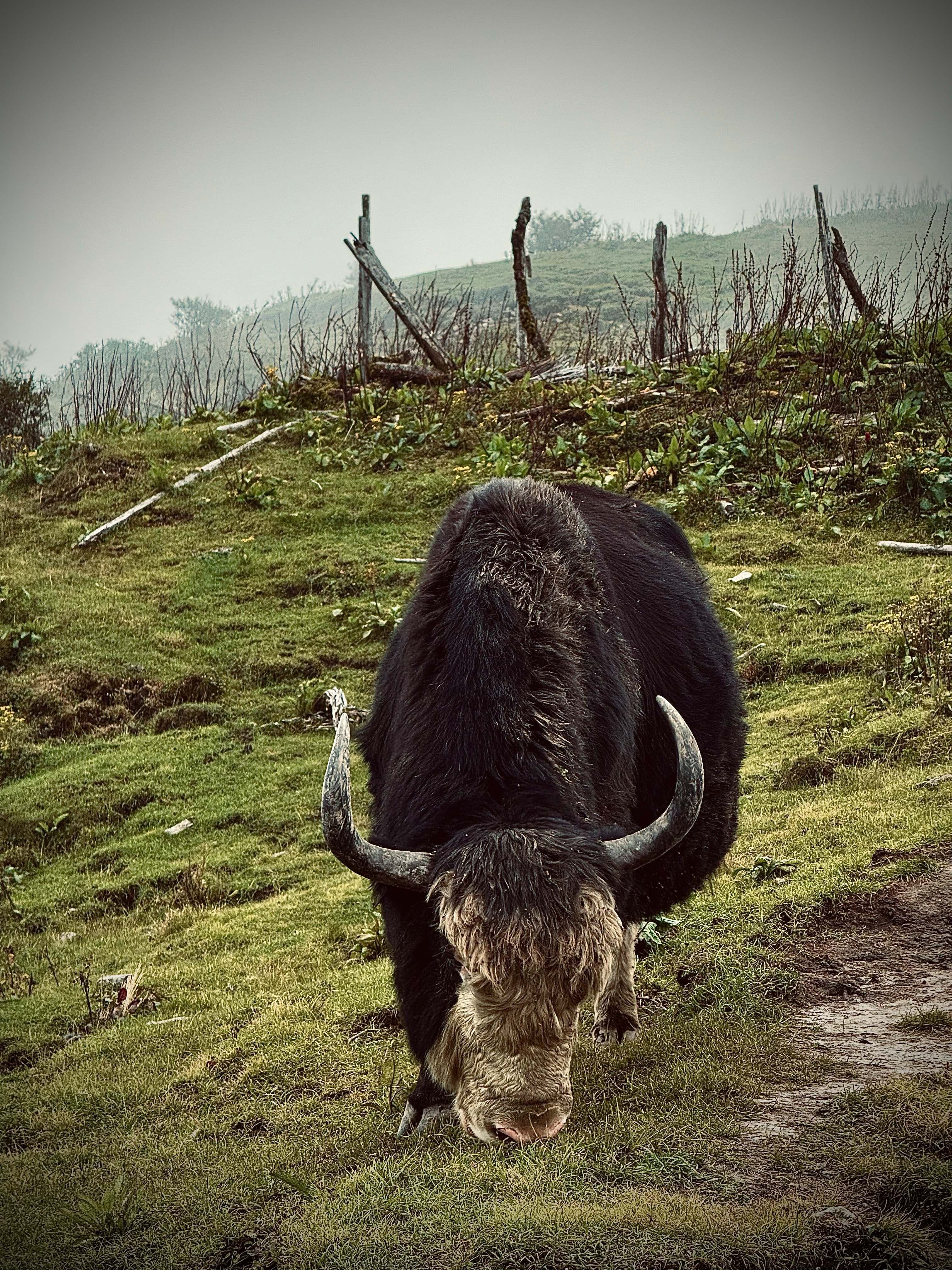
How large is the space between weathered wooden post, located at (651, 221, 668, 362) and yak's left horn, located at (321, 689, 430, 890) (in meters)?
14.2

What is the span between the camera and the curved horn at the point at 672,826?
3396 millimetres

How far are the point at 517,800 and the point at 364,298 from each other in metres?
15.3

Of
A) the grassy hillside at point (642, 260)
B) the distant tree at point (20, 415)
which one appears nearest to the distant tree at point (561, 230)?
the grassy hillside at point (642, 260)

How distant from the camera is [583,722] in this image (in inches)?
152

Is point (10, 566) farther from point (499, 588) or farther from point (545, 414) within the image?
point (499, 588)

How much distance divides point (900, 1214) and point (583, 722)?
1.82 metres

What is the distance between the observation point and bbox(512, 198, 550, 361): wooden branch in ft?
57.6

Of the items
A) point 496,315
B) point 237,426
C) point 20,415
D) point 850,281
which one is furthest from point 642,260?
point 237,426

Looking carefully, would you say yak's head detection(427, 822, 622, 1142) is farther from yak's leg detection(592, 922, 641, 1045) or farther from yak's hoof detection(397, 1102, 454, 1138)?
yak's leg detection(592, 922, 641, 1045)

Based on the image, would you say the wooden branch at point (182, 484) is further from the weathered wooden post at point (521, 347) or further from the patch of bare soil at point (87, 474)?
the weathered wooden post at point (521, 347)

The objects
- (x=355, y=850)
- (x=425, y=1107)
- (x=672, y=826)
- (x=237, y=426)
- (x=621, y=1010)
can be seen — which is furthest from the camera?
(x=237, y=426)

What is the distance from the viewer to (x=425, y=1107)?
13.1 ft

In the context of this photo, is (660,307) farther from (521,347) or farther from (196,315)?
(196,315)

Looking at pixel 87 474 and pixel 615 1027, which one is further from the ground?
pixel 87 474
